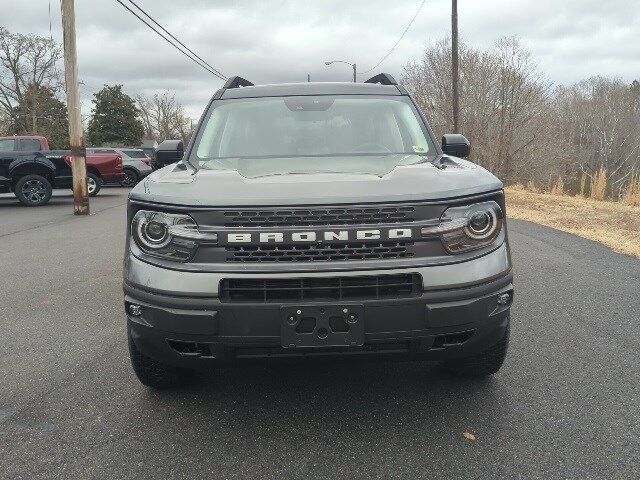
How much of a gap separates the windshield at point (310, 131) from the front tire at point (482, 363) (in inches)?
46.7

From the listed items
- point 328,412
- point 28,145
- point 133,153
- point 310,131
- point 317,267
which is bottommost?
point 328,412

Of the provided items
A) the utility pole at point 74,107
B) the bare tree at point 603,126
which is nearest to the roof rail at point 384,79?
the utility pole at point 74,107

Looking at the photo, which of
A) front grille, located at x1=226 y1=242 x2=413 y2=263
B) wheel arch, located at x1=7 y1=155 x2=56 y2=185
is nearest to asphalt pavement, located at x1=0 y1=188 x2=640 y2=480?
front grille, located at x1=226 y1=242 x2=413 y2=263

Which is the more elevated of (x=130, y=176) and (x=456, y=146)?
(x=456, y=146)

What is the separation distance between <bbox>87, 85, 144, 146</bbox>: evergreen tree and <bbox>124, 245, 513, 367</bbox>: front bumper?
6039 centimetres

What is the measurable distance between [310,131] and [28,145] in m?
14.0

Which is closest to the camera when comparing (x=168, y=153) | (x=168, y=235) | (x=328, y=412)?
(x=168, y=235)

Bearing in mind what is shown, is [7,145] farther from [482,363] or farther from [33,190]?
[482,363]

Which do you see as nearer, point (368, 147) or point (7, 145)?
point (368, 147)

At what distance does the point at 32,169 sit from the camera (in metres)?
15.2

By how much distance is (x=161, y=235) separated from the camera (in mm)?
2561

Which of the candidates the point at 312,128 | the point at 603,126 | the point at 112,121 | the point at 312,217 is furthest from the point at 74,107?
the point at 603,126

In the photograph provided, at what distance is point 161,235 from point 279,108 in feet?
5.82

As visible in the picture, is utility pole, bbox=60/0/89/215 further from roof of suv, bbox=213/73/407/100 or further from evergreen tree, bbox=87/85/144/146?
evergreen tree, bbox=87/85/144/146
